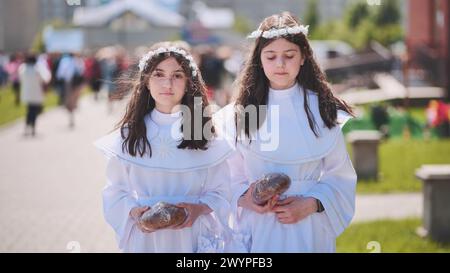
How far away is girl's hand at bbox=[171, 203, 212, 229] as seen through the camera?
3824 mm

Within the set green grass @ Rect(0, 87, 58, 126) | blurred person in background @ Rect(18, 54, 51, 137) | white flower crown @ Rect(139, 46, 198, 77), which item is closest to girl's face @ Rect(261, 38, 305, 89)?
white flower crown @ Rect(139, 46, 198, 77)

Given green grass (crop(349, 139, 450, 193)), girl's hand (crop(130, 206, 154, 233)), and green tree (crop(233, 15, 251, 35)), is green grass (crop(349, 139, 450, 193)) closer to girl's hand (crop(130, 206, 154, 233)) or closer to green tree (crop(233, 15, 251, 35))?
girl's hand (crop(130, 206, 154, 233))

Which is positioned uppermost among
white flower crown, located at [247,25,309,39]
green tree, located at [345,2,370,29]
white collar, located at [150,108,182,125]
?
green tree, located at [345,2,370,29]

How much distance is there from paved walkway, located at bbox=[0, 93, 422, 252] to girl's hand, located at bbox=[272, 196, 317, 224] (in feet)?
4.18

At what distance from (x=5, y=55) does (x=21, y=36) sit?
26.0 ft

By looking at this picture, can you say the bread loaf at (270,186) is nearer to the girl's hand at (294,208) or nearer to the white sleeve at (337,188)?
the girl's hand at (294,208)

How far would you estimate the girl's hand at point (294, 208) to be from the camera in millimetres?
3844

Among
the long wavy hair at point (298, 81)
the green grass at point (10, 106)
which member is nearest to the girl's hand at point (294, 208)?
the long wavy hair at point (298, 81)

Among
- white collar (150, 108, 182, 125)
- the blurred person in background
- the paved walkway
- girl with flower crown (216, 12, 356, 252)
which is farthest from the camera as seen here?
the blurred person in background

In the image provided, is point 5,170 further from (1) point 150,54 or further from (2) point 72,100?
(1) point 150,54

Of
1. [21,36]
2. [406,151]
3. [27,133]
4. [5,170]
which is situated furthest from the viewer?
[21,36]

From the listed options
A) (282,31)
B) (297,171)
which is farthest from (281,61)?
(297,171)

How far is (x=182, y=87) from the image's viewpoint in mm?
4008
